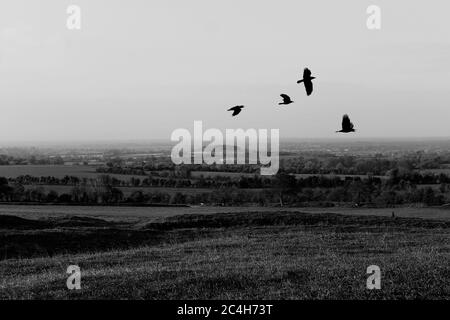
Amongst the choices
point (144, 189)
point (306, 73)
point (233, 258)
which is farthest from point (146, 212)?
point (306, 73)

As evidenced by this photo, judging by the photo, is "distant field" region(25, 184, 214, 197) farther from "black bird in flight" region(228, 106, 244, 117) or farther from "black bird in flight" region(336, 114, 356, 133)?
"black bird in flight" region(336, 114, 356, 133)

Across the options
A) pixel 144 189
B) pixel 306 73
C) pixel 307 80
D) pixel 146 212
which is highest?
pixel 306 73

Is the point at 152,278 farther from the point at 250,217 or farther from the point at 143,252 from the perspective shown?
the point at 250,217

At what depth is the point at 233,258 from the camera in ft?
61.8

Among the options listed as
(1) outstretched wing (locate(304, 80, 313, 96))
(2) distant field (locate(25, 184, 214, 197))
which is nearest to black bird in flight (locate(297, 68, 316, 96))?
(1) outstretched wing (locate(304, 80, 313, 96))

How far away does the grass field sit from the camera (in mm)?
11891

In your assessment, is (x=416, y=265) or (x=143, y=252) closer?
(x=416, y=265)

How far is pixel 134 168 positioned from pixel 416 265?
8647 centimetres

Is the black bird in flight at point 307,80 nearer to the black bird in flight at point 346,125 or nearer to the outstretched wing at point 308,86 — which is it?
the outstretched wing at point 308,86

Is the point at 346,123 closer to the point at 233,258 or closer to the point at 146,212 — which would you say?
the point at 233,258

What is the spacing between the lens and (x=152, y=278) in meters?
13.6

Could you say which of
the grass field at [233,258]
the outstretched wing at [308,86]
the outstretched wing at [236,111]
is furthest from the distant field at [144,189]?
the outstretched wing at [308,86]
